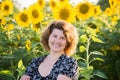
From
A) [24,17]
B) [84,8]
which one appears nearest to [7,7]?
[24,17]

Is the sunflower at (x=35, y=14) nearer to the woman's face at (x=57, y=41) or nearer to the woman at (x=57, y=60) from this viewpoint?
the woman at (x=57, y=60)

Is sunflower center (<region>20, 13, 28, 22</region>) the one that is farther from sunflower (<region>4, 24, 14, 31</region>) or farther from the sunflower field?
sunflower (<region>4, 24, 14, 31</region>)

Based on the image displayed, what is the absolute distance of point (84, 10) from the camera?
4844mm

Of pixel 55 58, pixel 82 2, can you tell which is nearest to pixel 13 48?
pixel 82 2

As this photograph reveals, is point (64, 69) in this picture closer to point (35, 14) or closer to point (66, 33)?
point (66, 33)

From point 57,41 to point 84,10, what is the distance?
160 cm

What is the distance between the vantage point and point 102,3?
21.8 m

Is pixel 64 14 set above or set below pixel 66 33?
above

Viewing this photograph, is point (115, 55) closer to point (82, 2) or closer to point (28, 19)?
point (82, 2)

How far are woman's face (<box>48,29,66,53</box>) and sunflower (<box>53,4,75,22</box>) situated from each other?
130 centimetres

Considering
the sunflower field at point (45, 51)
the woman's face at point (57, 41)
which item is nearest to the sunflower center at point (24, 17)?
the sunflower field at point (45, 51)

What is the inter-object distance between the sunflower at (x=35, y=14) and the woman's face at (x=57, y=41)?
1.67m

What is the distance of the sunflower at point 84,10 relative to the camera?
15.8ft

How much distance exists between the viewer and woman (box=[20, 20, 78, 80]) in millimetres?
3286
